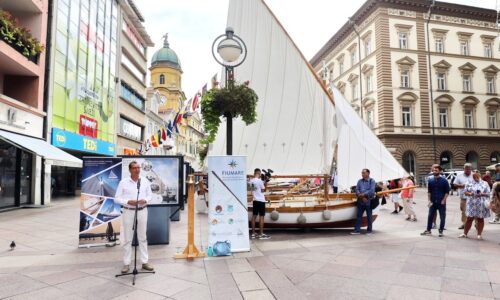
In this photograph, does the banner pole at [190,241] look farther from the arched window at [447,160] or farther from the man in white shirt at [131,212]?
the arched window at [447,160]

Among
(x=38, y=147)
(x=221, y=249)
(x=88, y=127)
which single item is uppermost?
(x=88, y=127)

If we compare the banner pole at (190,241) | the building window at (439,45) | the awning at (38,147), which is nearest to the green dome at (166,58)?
the building window at (439,45)

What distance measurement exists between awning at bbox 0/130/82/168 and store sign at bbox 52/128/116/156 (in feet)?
4.95

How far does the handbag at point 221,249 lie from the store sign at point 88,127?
18820 mm

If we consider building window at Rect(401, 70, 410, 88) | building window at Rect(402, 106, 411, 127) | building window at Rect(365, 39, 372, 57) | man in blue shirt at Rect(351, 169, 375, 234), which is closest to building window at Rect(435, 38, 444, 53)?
building window at Rect(401, 70, 410, 88)

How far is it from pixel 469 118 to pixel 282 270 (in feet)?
136

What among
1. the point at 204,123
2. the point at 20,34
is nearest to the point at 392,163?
the point at 204,123

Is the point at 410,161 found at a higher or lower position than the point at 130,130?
lower

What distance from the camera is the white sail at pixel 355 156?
957 centimetres

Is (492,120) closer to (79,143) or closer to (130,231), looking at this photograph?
(79,143)

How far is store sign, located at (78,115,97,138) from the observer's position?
76.3 ft

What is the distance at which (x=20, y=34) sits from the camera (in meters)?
15.7

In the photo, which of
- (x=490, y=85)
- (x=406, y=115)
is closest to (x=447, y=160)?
(x=406, y=115)

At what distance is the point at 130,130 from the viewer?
34594mm
